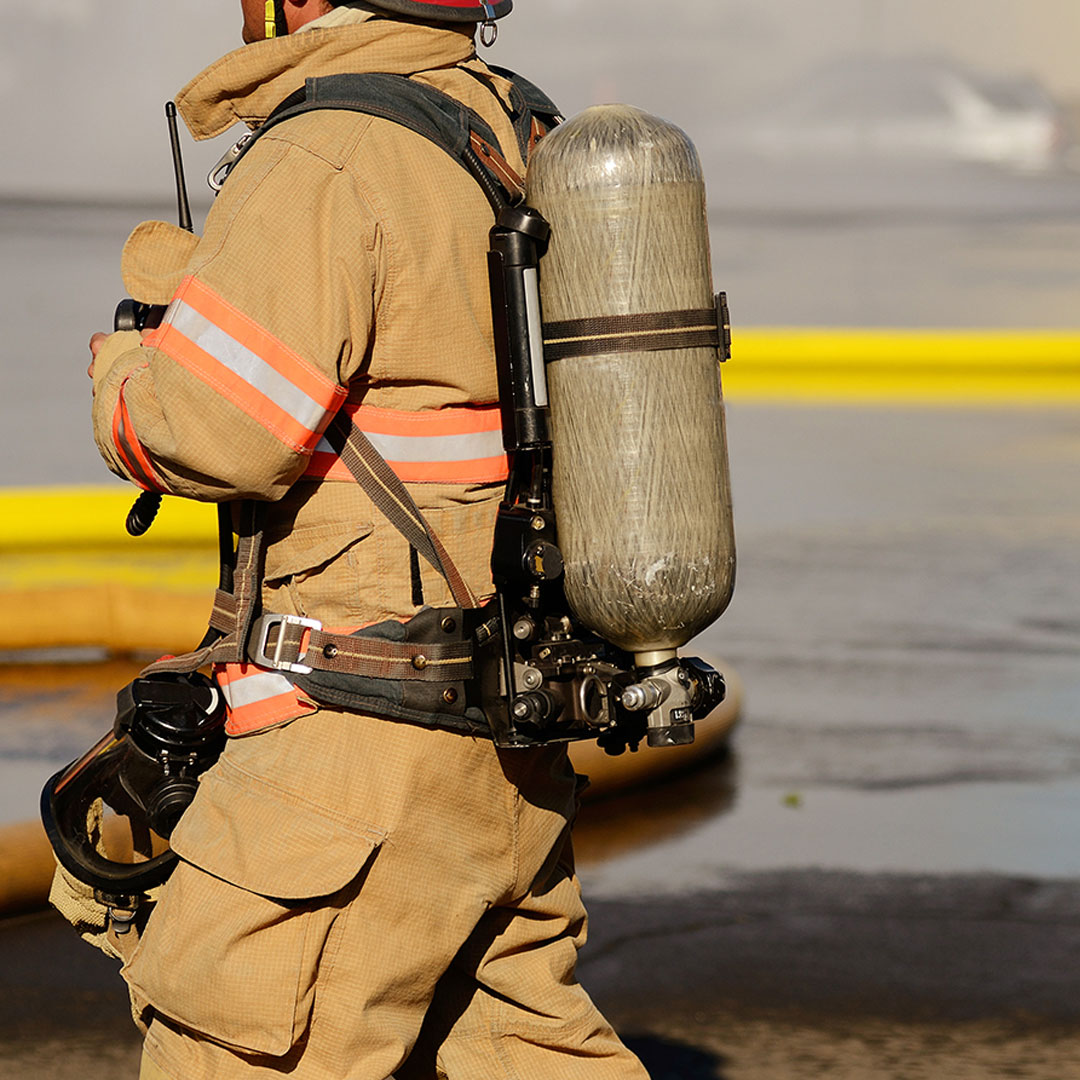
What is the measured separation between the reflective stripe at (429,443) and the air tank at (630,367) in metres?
0.11

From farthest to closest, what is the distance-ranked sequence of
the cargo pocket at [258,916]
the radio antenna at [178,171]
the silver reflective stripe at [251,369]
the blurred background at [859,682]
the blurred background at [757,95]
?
1. the blurred background at [757,95]
2. the blurred background at [859,682]
3. the radio antenna at [178,171]
4. the cargo pocket at [258,916]
5. the silver reflective stripe at [251,369]

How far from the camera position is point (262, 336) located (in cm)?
196

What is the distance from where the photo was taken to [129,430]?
202 centimetres

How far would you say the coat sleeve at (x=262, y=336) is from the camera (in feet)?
6.46

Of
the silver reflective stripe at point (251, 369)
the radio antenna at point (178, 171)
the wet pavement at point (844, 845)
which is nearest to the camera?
the silver reflective stripe at point (251, 369)

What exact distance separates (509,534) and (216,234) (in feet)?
1.55

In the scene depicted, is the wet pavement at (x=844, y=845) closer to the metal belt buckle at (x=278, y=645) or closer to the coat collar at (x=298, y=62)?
the metal belt buckle at (x=278, y=645)

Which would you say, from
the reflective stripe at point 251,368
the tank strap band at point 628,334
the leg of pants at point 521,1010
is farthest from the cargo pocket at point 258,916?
the tank strap band at point 628,334


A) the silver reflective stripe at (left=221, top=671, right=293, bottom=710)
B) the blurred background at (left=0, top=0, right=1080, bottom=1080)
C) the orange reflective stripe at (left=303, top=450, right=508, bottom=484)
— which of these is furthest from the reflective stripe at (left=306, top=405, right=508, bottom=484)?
the blurred background at (left=0, top=0, right=1080, bottom=1080)

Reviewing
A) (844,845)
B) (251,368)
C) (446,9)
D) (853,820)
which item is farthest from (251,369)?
(853,820)

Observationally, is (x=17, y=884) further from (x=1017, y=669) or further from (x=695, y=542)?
(x=1017, y=669)

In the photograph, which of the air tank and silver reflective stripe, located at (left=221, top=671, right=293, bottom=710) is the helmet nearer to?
the air tank

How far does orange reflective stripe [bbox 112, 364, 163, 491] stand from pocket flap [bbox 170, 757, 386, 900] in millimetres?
374

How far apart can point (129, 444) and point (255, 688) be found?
34 cm
